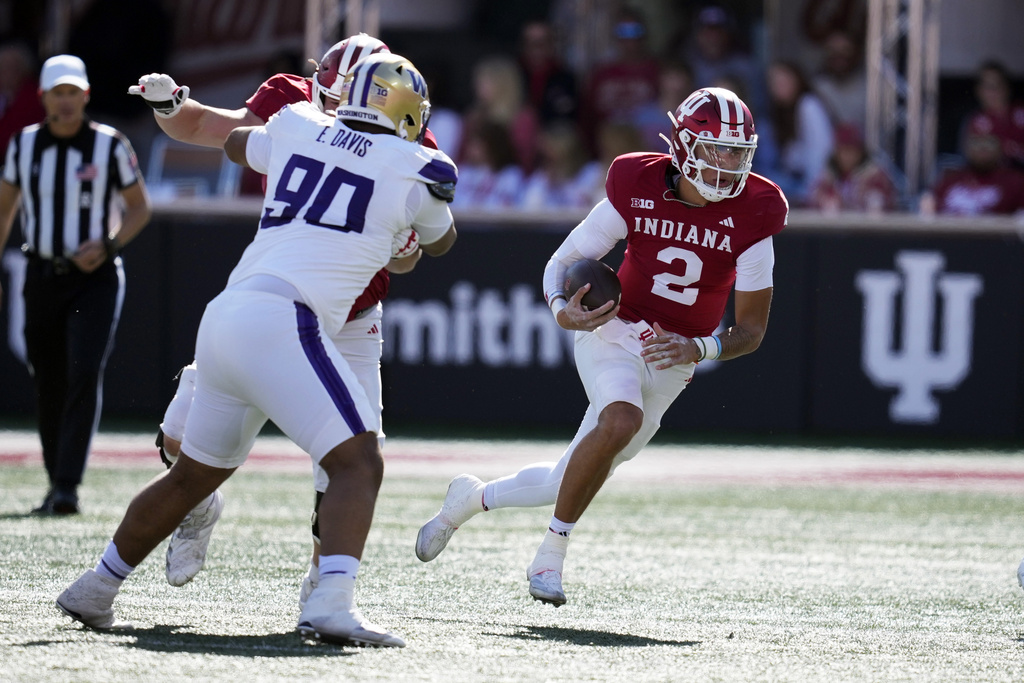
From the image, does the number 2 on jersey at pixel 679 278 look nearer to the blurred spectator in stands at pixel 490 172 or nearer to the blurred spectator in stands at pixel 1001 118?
the blurred spectator in stands at pixel 490 172

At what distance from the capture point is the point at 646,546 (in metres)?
5.78

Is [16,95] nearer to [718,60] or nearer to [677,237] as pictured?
[718,60]

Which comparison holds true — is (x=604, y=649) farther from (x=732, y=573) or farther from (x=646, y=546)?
(x=646, y=546)

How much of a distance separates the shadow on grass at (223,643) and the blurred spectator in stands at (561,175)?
21.6 ft

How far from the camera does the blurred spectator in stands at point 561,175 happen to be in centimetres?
1016

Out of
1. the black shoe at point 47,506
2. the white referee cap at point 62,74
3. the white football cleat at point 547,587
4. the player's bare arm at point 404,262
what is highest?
the white referee cap at point 62,74

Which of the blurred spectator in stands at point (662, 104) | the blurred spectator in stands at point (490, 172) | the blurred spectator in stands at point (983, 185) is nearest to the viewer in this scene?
the blurred spectator in stands at point (983, 185)

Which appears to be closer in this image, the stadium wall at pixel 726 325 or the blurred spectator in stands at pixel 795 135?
the stadium wall at pixel 726 325

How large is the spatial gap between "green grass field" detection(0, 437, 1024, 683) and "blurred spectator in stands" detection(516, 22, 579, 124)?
4.04 m

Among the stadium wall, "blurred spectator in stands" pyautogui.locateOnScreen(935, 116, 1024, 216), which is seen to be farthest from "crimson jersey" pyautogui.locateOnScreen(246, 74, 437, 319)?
"blurred spectator in stands" pyautogui.locateOnScreen(935, 116, 1024, 216)

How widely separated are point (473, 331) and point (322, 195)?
231 inches

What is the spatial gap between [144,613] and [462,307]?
18.5ft

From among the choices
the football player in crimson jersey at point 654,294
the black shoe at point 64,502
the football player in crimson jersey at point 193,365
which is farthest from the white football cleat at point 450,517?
the black shoe at point 64,502

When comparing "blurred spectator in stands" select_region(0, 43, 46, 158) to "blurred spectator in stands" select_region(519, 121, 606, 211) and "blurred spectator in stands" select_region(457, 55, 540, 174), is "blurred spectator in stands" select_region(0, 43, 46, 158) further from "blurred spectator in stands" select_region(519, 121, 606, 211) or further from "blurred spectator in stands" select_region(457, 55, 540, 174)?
"blurred spectator in stands" select_region(519, 121, 606, 211)
